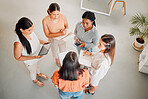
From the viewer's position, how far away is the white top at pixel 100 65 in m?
2.27

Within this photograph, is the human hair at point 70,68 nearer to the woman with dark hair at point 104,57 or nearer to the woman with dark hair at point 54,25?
the woman with dark hair at point 104,57

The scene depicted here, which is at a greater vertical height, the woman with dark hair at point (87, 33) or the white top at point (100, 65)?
the woman with dark hair at point (87, 33)

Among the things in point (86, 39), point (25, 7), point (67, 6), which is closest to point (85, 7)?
point (67, 6)

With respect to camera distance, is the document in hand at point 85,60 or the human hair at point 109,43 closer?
the human hair at point 109,43

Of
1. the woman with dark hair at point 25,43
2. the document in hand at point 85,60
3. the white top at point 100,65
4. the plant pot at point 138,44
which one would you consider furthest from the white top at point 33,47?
the plant pot at point 138,44

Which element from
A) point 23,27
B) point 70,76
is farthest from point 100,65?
point 23,27

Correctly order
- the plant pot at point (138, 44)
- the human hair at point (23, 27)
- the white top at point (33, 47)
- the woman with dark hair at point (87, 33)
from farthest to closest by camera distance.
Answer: the plant pot at point (138, 44) → the woman with dark hair at point (87, 33) → the white top at point (33, 47) → the human hair at point (23, 27)

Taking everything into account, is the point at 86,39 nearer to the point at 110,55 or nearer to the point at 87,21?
the point at 87,21

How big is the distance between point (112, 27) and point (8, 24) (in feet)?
11.5

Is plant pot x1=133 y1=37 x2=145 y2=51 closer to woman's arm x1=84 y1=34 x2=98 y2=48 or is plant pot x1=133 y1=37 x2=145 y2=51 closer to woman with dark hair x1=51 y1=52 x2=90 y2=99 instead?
woman's arm x1=84 y1=34 x2=98 y2=48

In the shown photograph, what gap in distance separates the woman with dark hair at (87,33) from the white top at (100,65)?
0.35m

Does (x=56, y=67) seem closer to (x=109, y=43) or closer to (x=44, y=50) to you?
(x=44, y=50)

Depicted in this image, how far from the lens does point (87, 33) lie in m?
2.74

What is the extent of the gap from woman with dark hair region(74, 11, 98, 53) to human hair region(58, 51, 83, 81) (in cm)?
89
